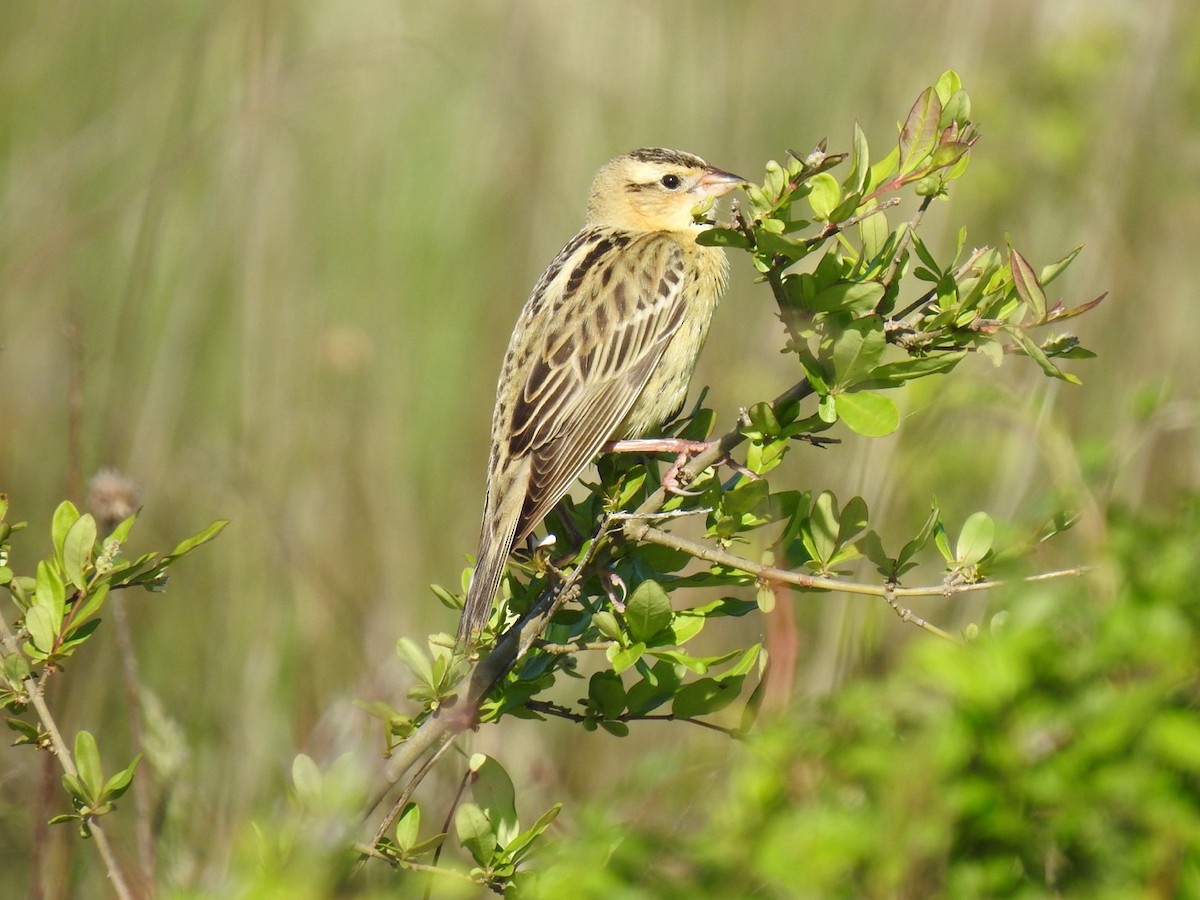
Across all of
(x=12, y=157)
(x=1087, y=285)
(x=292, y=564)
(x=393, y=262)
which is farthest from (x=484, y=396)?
(x=1087, y=285)

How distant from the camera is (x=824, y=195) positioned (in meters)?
1.90

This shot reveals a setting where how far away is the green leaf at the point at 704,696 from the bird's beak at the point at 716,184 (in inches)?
90.1

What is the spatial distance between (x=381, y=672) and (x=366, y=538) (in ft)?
5.38

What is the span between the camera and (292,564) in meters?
4.09

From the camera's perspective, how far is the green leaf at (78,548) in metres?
1.88

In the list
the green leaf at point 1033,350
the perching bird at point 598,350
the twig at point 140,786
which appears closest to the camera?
the green leaf at point 1033,350

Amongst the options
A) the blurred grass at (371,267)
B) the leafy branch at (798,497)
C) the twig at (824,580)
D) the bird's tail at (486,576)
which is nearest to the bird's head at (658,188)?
the blurred grass at (371,267)

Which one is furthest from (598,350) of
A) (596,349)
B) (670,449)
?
(670,449)

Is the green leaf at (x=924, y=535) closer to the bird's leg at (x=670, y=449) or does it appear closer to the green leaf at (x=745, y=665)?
the green leaf at (x=745, y=665)

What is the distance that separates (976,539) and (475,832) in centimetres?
84

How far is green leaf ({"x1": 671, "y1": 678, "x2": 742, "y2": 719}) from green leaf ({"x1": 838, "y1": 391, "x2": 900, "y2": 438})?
0.44m

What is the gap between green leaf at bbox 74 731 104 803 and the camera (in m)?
1.88

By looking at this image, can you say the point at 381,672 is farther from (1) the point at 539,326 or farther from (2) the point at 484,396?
(2) the point at 484,396

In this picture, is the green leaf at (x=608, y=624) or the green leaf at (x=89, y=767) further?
the green leaf at (x=608, y=624)
